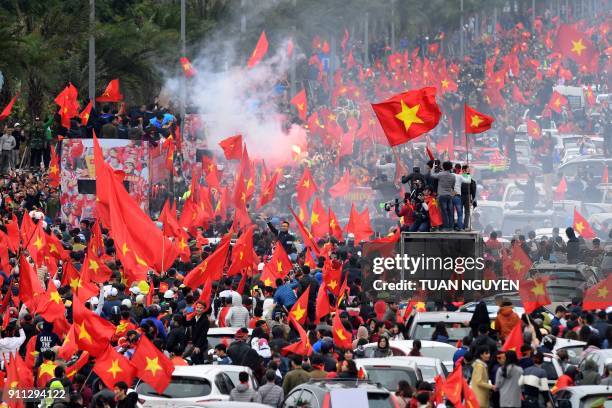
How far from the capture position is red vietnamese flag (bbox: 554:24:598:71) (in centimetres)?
6662

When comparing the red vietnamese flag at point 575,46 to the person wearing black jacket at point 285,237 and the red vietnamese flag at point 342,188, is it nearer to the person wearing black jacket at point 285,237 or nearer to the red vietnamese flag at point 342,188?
the red vietnamese flag at point 342,188

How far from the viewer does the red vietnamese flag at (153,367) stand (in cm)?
1880

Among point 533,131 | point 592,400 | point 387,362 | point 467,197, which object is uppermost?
point 533,131

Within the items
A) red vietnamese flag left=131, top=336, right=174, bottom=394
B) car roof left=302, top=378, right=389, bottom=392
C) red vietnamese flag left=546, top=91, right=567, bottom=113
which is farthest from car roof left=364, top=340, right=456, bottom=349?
red vietnamese flag left=546, top=91, right=567, bottom=113

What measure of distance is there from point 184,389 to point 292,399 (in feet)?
3.76

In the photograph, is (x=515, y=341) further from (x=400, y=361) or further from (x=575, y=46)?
(x=575, y=46)

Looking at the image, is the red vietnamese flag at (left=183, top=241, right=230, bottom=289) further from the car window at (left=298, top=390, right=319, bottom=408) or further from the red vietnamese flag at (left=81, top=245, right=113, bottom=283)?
the car window at (left=298, top=390, right=319, bottom=408)

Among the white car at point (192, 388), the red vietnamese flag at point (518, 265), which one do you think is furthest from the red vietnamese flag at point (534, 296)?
the white car at point (192, 388)

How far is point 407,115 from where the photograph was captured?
91.1 ft

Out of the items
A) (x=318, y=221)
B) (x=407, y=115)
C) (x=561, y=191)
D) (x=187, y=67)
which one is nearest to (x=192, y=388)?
(x=407, y=115)

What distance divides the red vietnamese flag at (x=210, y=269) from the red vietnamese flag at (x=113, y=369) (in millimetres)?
5201

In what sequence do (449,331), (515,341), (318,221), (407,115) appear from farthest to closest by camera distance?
1. (318,221)
2. (407,115)
3. (449,331)
4. (515,341)

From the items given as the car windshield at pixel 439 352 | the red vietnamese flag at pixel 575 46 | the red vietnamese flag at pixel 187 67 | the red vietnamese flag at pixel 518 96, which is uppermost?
the red vietnamese flag at pixel 575 46

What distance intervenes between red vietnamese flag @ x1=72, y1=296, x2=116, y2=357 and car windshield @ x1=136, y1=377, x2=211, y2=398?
1.15 m
